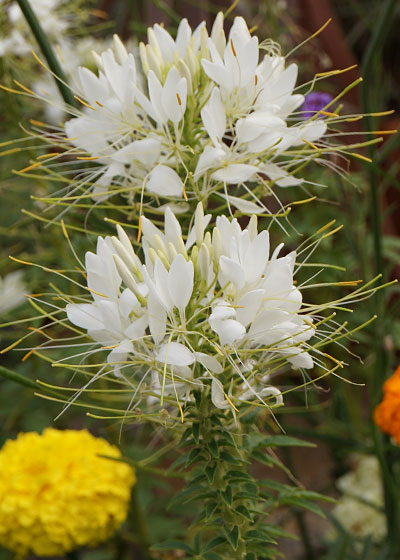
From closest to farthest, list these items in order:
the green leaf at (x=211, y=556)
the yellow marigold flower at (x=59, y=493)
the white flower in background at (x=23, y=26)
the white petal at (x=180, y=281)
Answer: the white petal at (x=180, y=281) < the green leaf at (x=211, y=556) < the yellow marigold flower at (x=59, y=493) < the white flower in background at (x=23, y=26)

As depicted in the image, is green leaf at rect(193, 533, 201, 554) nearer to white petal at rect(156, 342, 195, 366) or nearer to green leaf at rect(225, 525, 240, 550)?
green leaf at rect(225, 525, 240, 550)

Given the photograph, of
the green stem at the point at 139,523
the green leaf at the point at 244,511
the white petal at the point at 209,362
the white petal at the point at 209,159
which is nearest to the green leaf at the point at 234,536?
the green leaf at the point at 244,511

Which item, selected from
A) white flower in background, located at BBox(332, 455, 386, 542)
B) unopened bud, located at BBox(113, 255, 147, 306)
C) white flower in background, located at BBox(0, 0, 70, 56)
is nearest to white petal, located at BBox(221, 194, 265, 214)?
unopened bud, located at BBox(113, 255, 147, 306)

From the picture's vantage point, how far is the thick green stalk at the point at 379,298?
53cm

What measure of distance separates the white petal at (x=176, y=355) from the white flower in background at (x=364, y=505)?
59 centimetres

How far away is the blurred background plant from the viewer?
0.66 metres

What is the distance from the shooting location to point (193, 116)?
1.45ft

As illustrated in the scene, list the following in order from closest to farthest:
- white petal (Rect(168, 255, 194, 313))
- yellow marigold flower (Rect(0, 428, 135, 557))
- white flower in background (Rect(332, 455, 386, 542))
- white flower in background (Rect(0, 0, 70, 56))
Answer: white petal (Rect(168, 255, 194, 313)) < yellow marigold flower (Rect(0, 428, 135, 557)) < white flower in background (Rect(0, 0, 70, 56)) < white flower in background (Rect(332, 455, 386, 542))

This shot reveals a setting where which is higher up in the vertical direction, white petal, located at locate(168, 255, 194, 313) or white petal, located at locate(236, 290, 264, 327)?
white petal, located at locate(168, 255, 194, 313)

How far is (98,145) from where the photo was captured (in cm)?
46

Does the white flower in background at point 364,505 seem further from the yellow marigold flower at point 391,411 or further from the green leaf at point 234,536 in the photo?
the green leaf at point 234,536

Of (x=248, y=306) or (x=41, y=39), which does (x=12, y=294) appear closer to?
(x=41, y=39)

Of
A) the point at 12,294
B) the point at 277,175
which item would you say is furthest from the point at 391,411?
the point at 12,294

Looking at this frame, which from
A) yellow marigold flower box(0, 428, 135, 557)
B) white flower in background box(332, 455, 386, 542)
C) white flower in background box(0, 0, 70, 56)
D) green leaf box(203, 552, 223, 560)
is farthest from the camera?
white flower in background box(332, 455, 386, 542)
